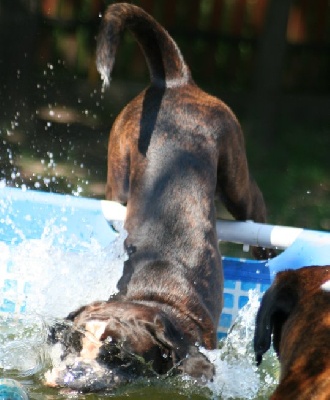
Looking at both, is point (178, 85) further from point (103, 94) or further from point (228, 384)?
point (103, 94)

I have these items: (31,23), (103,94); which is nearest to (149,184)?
(103,94)

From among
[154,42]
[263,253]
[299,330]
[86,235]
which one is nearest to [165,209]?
[86,235]

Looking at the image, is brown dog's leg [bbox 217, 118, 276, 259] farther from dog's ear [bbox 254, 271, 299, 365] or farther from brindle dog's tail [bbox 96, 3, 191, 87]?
dog's ear [bbox 254, 271, 299, 365]

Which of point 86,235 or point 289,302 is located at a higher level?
point 289,302

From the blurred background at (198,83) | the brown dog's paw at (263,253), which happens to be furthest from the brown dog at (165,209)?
the blurred background at (198,83)

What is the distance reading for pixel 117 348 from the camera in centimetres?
418

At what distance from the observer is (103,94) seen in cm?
1173

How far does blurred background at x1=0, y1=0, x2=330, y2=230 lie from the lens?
9.09 m

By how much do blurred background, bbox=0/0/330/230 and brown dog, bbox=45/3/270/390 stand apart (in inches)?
101

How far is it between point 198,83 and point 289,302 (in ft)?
31.3

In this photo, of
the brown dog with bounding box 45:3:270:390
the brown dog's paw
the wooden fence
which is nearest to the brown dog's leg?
the brown dog with bounding box 45:3:270:390

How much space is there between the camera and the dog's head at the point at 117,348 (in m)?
4.13

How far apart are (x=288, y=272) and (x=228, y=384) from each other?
3.79ft

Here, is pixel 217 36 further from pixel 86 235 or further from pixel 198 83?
pixel 86 235
